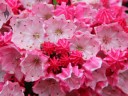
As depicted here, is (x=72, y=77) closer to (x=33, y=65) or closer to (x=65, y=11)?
(x=33, y=65)

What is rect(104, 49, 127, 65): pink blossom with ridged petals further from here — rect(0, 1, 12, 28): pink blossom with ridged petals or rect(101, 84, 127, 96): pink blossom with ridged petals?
rect(0, 1, 12, 28): pink blossom with ridged petals

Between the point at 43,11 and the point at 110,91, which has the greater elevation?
the point at 43,11

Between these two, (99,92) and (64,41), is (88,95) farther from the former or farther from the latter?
(64,41)

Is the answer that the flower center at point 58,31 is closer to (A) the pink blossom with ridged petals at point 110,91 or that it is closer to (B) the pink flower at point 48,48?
(B) the pink flower at point 48,48

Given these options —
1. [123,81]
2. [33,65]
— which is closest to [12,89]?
[33,65]

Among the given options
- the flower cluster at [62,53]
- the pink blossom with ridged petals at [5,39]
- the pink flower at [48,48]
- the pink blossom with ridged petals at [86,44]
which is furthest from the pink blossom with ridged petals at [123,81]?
the pink blossom with ridged petals at [5,39]

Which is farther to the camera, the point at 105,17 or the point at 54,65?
the point at 105,17
